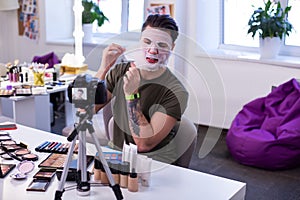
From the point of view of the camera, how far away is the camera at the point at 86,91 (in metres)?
1.21

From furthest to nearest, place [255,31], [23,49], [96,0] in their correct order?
[23,49] → [96,0] → [255,31]

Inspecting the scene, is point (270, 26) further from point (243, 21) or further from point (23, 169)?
point (23, 169)

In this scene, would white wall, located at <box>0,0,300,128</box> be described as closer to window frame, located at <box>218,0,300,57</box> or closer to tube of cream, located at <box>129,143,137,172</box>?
window frame, located at <box>218,0,300,57</box>

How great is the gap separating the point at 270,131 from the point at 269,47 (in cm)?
84

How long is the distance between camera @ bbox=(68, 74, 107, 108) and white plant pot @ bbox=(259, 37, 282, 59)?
288cm

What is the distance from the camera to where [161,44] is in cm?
139

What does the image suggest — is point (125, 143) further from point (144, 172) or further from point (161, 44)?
point (161, 44)

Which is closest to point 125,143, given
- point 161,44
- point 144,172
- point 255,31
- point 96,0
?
point 144,172

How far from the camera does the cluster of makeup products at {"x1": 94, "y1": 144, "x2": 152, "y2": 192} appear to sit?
4.50ft

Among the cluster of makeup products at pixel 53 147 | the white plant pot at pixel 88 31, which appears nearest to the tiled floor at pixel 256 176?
the cluster of makeup products at pixel 53 147

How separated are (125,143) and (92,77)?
290 mm

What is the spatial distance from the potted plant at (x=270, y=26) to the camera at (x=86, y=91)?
282 cm

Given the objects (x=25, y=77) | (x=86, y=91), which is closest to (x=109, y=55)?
(x=86, y=91)

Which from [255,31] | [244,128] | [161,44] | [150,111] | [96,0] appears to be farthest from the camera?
[96,0]
